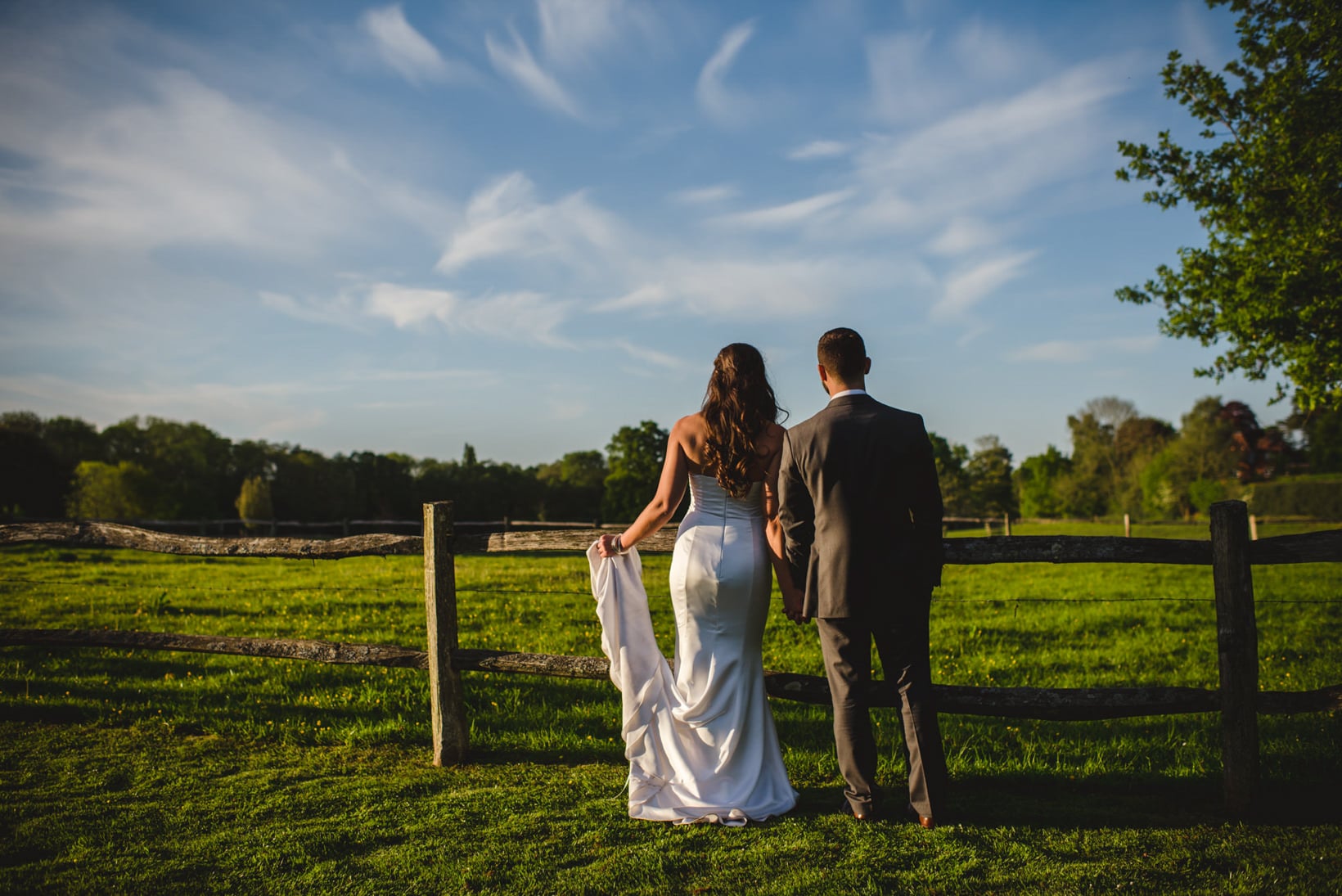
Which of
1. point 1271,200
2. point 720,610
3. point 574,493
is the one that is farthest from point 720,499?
point 574,493

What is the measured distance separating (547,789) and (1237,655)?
4119 mm

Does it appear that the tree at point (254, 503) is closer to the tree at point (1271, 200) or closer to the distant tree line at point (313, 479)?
the distant tree line at point (313, 479)

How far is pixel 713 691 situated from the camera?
4652mm

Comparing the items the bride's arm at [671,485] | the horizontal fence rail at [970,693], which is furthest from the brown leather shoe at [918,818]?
the bride's arm at [671,485]

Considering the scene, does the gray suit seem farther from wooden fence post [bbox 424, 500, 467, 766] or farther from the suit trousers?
wooden fence post [bbox 424, 500, 467, 766]

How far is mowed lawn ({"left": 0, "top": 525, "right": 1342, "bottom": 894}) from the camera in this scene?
3.79 m

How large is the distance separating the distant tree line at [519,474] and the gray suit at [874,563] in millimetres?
58942

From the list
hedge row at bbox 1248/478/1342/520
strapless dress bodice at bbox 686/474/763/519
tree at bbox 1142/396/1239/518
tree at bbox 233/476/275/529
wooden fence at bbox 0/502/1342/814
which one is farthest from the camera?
tree at bbox 1142/396/1239/518

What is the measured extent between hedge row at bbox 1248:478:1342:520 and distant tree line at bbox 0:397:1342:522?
10.7 feet

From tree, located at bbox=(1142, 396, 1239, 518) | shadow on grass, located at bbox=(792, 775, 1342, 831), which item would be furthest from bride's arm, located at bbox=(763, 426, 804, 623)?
tree, located at bbox=(1142, 396, 1239, 518)

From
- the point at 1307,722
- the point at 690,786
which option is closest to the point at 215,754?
the point at 690,786

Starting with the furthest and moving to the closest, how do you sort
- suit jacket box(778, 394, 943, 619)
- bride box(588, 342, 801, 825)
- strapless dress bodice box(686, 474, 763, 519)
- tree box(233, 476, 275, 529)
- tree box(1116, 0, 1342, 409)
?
tree box(233, 476, 275, 529), tree box(1116, 0, 1342, 409), strapless dress bodice box(686, 474, 763, 519), bride box(588, 342, 801, 825), suit jacket box(778, 394, 943, 619)

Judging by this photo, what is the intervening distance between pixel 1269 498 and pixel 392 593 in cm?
5447

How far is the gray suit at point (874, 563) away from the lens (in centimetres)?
422
